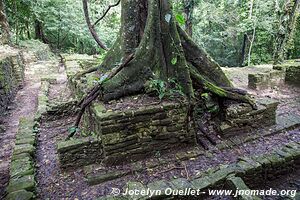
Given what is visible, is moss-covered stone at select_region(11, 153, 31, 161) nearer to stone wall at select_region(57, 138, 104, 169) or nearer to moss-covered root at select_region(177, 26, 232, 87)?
stone wall at select_region(57, 138, 104, 169)

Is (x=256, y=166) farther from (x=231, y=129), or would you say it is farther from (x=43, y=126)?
(x=43, y=126)

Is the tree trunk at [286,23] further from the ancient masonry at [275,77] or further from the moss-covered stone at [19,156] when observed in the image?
the moss-covered stone at [19,156]

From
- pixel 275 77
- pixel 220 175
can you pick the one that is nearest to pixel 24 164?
pixel 220 175

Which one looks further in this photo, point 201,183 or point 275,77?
point 275,77

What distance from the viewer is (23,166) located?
11.4 feet

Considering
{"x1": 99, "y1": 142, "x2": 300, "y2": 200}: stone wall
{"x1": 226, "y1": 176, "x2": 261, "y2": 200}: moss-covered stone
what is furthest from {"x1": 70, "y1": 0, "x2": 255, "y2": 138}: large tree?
{"x1": 226, "y1": 176, "x2": 261, "y2": 200}: moss-covered stone

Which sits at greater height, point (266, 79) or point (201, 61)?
point (201, 61)

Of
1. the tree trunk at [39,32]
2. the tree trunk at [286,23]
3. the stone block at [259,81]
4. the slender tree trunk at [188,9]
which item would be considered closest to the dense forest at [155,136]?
the stone block at [259,81]

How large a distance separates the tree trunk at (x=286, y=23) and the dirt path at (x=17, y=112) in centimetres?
927

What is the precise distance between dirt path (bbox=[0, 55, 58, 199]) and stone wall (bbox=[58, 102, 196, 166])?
1.44 m

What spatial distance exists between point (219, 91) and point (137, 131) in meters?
1.96

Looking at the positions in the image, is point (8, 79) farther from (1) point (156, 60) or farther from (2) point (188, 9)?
(2) point (188, 9)

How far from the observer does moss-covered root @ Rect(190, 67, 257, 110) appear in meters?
4.39

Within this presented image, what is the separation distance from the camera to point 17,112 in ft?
21.8
